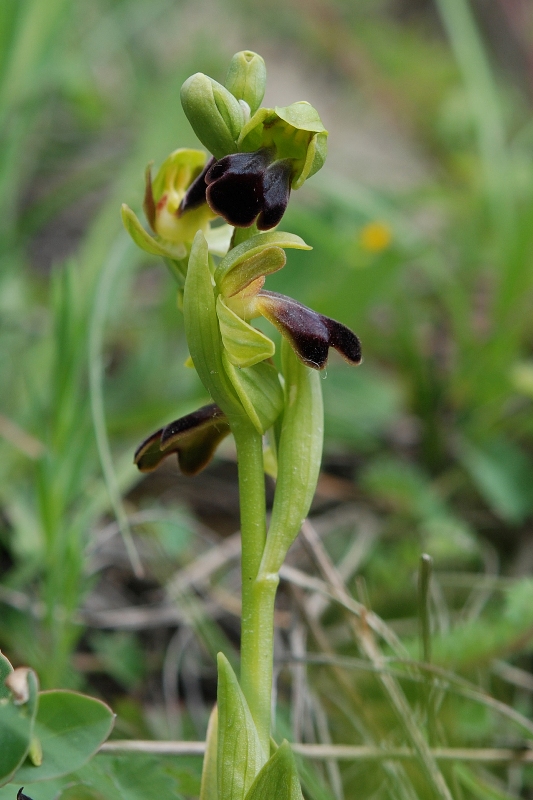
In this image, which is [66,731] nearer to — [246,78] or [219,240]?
[219,240]

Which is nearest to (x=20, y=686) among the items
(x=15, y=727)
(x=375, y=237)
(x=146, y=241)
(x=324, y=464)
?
(x=15, y=727)

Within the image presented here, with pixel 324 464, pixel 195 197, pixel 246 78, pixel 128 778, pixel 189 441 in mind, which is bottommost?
pixel 324 464

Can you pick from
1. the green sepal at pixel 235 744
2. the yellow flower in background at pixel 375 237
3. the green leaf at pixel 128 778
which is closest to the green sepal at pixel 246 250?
the green sepal at pixel 235 744

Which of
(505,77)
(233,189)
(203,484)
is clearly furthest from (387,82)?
(233,189)

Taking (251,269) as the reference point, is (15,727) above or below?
below

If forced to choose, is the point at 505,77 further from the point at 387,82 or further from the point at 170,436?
the point at 170,436

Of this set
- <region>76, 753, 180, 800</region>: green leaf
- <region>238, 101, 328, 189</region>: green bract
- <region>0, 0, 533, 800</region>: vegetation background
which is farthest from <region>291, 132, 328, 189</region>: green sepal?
<region>76, 753, 180, 800</region>: green leaf
